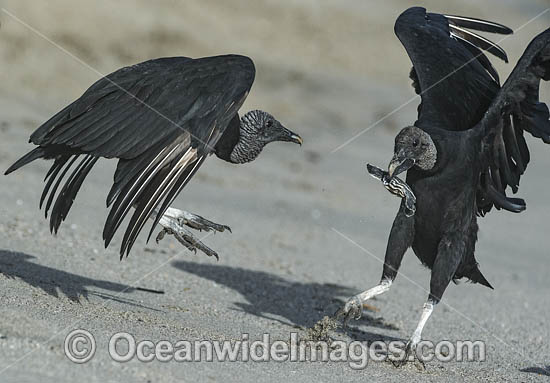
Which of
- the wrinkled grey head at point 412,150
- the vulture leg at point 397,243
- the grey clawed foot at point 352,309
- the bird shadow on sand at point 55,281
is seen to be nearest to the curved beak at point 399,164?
the wrinkled grey head at point 412,150

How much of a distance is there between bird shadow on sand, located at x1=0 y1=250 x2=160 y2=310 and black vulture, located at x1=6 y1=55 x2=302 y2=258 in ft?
1.90

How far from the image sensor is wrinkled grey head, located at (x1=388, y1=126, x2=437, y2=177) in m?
4.43

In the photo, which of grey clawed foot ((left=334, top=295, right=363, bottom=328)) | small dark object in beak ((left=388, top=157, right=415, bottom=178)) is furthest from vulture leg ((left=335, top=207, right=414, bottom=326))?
small dark object in beak ((left=388, top=157, right=415, bottom=178))

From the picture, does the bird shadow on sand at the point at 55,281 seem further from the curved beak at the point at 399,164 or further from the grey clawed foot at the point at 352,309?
the curved beak at the point at 399,164

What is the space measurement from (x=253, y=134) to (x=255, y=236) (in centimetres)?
262

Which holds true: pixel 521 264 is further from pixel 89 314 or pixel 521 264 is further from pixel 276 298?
pixel 89 314

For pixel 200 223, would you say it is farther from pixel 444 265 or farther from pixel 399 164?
pixel 444 265

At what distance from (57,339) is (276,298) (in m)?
2.28

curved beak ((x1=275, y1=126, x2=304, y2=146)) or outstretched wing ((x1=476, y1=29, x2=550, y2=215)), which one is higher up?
outstretched wing ((x1=476, y1=29, x2=550, y2=215))

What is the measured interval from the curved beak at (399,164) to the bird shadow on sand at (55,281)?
5.23ft

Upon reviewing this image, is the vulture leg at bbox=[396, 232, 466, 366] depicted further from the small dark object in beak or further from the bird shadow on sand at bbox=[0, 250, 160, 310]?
the bird shadow on sand at bbox=[0, 250, 160, 310]

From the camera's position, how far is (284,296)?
5.93m

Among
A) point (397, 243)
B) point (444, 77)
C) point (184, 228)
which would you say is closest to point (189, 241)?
point (184, 228)

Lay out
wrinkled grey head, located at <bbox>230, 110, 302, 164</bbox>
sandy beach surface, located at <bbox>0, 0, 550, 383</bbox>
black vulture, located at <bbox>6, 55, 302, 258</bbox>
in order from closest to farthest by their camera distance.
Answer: black vulture, located at <bbox>6, 55, 302, 258</bbox>, sandy beach surface, located at <bbox>0, 0, 550, 383</bbox>, wrinkled grey head, located at <bbox>230, 110, 302, 164</bbox>
